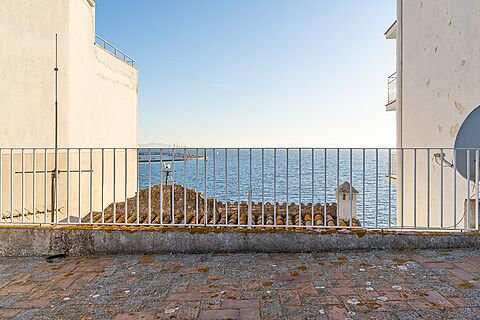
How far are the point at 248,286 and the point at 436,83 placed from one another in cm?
600

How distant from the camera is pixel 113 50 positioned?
14.5 metres

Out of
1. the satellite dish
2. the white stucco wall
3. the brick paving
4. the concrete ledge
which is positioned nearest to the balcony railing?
the white stucco wall

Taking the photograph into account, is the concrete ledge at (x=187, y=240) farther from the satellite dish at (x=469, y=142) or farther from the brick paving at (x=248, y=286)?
the satellite dish at (x=469, y=142)

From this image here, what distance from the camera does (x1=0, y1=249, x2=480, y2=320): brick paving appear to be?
87.7 inches

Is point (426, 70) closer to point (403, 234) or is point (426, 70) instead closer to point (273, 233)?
point (403, 234)

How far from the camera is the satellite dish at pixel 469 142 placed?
3.74 meters

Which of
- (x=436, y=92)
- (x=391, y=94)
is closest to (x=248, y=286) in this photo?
(x=436, y=92)

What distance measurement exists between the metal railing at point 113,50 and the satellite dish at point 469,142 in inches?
486

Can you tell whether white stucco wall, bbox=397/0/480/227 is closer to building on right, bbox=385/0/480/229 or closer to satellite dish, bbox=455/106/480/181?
building on right, bbox=385/0/480/229

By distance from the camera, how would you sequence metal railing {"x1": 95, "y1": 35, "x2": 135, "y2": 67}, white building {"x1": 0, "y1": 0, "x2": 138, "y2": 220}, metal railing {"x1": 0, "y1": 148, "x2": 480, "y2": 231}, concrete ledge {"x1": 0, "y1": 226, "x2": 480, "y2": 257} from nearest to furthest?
concrete ledge {"x1": 0, "y1": 226, "x2": 480, "y2": 257}, metal railing {"x1": 0, "y1": 148, "x2": 480, "y2": 231}, white building {"x1": 0, "y1": 0, "x2": 138, "y2": 220}, metal railing {"x1": 95, "y1": 35, "x2": 135, "y2": 67}

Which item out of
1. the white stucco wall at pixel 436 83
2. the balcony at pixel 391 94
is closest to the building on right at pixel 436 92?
the white stucco wall at pixel 436 83

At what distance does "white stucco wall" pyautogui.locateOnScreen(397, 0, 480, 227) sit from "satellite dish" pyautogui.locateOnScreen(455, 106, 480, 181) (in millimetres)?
868

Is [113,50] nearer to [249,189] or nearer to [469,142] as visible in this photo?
[249,189]

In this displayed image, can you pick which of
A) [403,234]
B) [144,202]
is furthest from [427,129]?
[144,202]
